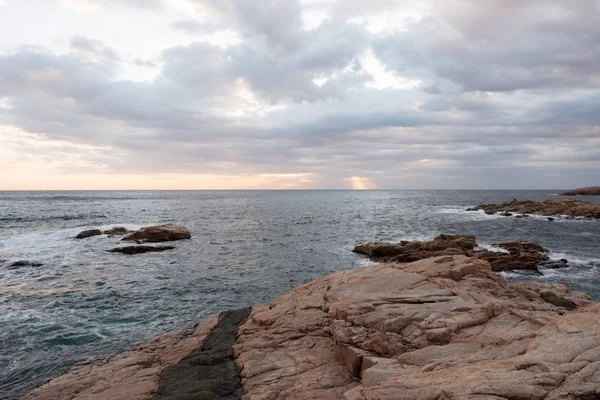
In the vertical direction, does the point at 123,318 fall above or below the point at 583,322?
below

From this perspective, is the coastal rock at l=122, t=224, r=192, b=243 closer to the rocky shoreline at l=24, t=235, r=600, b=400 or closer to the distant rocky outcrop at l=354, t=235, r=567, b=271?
the distant rocky outcrop at l=354, t=235, r=567, b=271

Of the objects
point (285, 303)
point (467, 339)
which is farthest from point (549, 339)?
point (285, 303)

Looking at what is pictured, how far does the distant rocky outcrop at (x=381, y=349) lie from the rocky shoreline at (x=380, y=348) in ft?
0.12

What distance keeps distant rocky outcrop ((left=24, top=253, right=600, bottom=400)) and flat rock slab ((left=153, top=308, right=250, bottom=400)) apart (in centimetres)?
5

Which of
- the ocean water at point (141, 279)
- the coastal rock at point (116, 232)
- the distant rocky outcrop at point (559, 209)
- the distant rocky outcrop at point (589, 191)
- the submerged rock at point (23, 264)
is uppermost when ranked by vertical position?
the distant rocky outcrop at point (589, 191)

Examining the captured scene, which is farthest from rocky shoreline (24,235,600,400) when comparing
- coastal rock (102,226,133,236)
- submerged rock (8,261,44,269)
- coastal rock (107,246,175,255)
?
coastal rock (102,226,133,236)

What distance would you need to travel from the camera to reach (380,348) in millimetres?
9984

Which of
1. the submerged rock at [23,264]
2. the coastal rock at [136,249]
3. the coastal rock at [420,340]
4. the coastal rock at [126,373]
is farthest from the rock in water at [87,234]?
the coastal rock at [420,340]

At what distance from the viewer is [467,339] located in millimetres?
9633

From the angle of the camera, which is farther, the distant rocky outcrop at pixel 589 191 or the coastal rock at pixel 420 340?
the distant rocky outcrop at pixel 589 191

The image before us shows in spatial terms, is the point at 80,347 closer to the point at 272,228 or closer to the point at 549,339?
the point at 549,339

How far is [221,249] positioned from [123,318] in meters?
22.0

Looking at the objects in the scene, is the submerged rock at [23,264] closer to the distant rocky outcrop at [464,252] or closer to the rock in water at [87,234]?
the rock in water at [87,234]

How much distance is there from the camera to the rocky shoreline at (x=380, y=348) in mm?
7066
